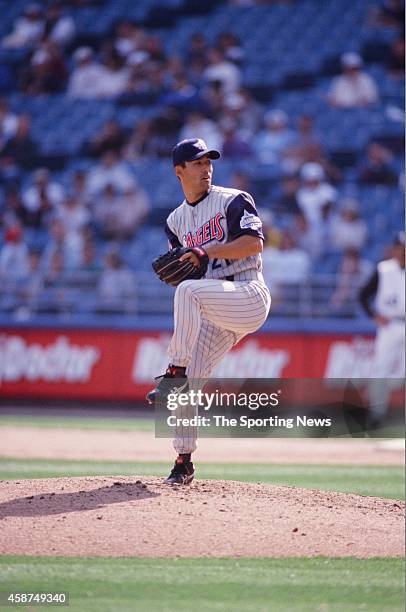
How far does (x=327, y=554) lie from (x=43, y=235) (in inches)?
442

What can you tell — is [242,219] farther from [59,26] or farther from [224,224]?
[59,26]

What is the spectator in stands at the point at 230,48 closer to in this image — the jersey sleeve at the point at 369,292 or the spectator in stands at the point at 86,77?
the spectator in stands at the point at 86,77

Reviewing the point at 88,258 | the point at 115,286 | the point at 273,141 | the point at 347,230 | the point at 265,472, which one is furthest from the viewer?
the point at 273,141

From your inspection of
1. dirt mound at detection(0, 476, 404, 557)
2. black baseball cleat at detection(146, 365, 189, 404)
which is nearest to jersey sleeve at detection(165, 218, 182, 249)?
black baseball cleat at detection(146, 365, 189, 404)

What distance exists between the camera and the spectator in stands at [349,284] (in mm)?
12867

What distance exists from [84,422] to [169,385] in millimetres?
7069

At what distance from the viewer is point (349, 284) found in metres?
12.9

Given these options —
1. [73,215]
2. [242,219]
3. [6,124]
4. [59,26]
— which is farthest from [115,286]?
[242,219]

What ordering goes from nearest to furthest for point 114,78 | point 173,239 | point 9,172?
point 173,239
point 9,172
point 114,78

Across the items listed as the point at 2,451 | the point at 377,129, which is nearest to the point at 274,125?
the point at 377,129

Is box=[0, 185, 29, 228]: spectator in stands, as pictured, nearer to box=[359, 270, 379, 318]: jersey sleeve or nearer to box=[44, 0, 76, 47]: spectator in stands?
box=[44, 0, 76, 47]: spectator in stands

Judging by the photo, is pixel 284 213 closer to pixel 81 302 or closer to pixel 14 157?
pixel 81 302

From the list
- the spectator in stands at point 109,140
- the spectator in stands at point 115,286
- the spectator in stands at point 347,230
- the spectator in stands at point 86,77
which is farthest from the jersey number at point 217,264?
the spectator in stands at point 86,77

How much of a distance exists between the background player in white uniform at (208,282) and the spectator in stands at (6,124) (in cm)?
1139
